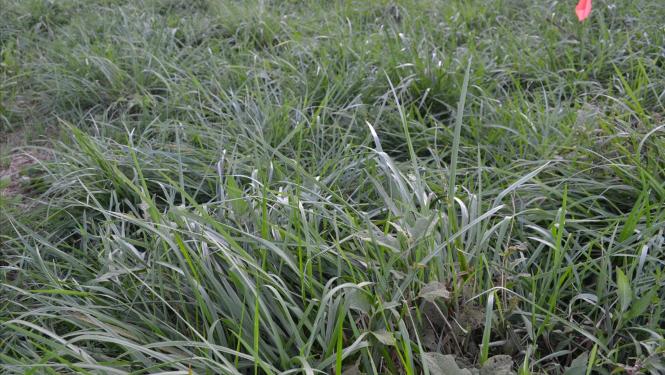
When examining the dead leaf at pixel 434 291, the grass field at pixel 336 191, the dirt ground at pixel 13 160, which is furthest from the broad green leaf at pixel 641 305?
the dirt ground at pixel 13 160

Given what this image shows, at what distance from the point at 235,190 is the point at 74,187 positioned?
97 centimetres

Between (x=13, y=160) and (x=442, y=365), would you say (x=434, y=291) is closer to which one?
(x=442, y=365)

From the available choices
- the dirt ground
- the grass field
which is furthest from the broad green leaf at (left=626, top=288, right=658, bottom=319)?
the dirt ground

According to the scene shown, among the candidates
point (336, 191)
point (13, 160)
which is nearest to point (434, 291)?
point (336, 191)

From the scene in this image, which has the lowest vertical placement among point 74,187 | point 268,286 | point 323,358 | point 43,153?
point 43,153

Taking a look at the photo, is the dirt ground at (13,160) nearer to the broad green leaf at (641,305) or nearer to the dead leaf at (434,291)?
the dead leaf at (434,291)

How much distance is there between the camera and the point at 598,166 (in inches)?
89.1

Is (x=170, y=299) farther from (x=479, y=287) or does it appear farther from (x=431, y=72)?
(x=431, y=72)

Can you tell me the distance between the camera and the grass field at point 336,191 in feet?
5.43

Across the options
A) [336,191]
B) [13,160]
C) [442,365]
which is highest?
[442,365]

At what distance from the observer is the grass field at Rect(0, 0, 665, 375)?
1654 millimetres

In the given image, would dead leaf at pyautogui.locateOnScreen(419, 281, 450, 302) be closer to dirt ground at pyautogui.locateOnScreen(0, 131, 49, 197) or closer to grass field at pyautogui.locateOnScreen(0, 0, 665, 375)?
grass field at pyautogui.locateOnScreen(0, 0, 665, 375)

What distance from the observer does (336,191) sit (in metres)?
2.36

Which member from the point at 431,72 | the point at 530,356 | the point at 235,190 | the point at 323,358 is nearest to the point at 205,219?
the point at 235,190
